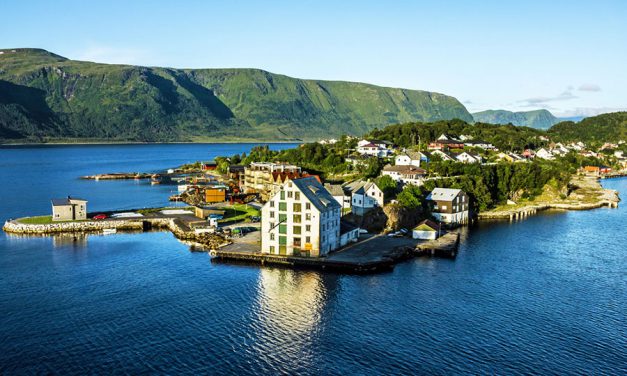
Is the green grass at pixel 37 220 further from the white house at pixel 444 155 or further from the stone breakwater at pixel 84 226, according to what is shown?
the white house at pixel 444 155

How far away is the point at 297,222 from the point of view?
2162 inches

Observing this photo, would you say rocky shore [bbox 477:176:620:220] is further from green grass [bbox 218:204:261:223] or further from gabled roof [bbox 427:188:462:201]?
green grass [bbox 218:204:261:223]

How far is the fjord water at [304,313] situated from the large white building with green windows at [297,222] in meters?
3.90

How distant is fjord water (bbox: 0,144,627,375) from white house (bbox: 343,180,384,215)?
53.9ft

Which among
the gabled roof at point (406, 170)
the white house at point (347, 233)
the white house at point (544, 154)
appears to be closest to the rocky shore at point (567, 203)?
the gabled roof at point (406, 170)

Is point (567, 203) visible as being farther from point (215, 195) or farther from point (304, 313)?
point (304, 313)

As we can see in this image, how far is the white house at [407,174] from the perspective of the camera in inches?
3692

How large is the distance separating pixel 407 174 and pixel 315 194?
41626mm

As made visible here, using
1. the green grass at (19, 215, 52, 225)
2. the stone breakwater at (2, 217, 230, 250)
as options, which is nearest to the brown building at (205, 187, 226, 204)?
the stone breakwater at (2, 217, 230, 250)

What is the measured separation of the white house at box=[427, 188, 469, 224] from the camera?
3142 inches

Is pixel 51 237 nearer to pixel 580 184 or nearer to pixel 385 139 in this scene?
pixel 385 139

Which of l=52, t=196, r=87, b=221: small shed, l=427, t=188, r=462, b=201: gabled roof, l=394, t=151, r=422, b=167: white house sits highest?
l=394, t=151, r=422, b=167: white house

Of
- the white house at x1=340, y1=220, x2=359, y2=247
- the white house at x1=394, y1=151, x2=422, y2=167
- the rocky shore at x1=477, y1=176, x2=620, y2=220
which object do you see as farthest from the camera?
the white house at x1=394, y1=151, x2=422, y2=167

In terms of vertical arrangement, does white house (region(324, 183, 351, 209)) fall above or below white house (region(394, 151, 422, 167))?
below
